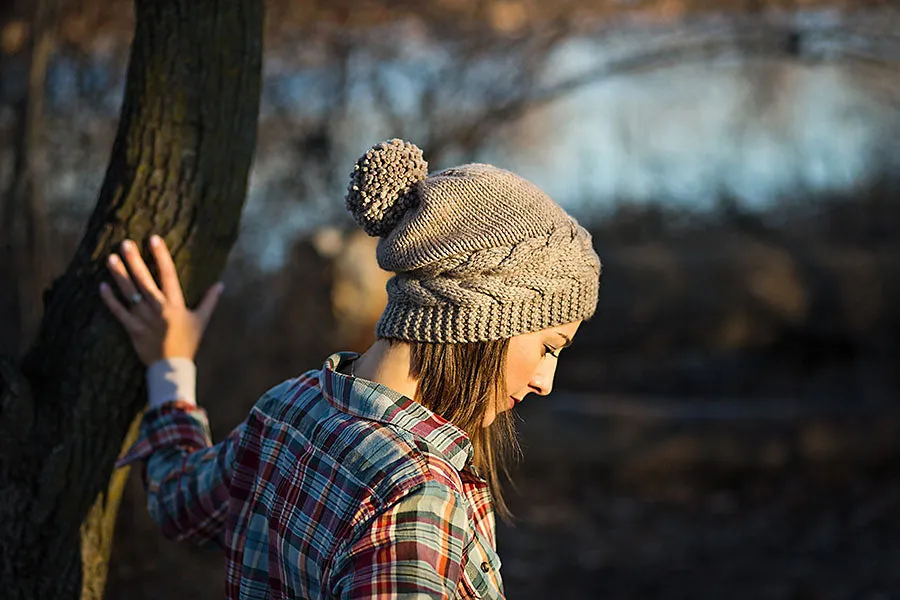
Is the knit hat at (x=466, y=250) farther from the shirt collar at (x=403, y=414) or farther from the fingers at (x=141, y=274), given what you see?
the fingers at (x=141, y=274)

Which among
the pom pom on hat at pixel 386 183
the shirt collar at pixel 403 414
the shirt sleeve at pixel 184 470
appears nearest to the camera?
the shirt collar at pixel 403 414

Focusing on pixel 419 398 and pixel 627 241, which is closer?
pixel 419 398

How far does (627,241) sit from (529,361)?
7921 millimetres

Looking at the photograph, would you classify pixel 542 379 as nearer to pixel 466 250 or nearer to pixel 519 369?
pixel 519 369

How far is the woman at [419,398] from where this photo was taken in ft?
5.53

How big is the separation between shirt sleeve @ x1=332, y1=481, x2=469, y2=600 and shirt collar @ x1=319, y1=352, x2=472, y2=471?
0.38 ft

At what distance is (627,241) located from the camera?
9695 millimetres

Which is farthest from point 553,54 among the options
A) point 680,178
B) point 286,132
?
point 680,178

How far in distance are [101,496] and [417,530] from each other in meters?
1.25

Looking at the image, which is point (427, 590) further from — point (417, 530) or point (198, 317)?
point (198, 317)

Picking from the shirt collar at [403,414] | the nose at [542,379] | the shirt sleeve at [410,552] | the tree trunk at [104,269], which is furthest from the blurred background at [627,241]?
the shirt sleeve at [410,552]

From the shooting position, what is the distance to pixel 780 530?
19.3ft

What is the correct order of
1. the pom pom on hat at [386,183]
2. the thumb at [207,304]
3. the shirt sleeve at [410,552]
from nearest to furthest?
the shirt sleeve at [410,552] → the pom pom on hat at [386,183] → the thumb at [207,304]

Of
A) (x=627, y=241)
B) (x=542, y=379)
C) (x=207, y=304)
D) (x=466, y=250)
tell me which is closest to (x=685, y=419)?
(x=627, y=241)
